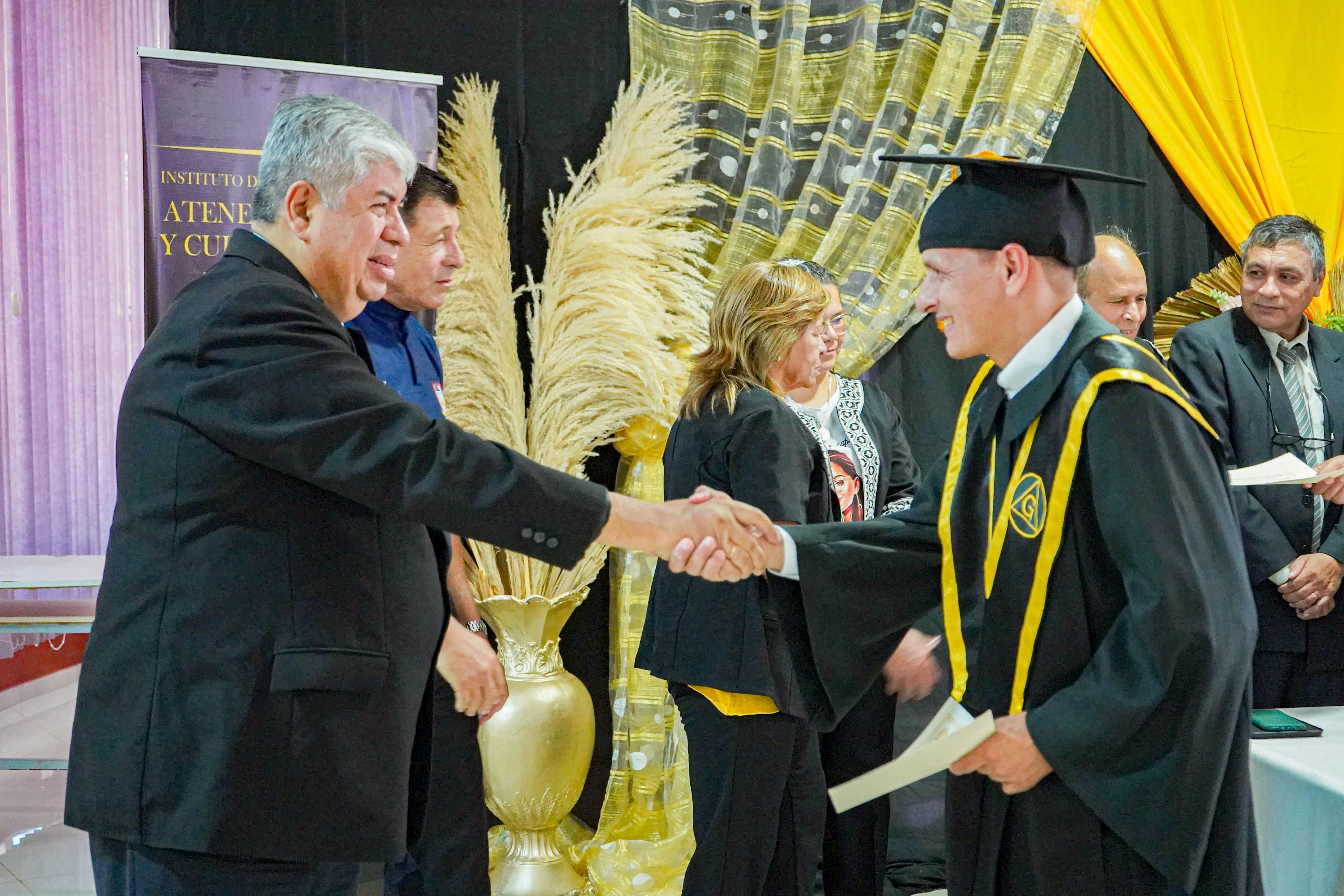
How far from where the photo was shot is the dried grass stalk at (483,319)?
12.5ft

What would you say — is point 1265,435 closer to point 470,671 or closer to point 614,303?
point 614,303

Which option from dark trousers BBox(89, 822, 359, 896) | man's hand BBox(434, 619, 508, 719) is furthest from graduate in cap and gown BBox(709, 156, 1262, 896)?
man's hand BBox(434, 619, 508, 719)

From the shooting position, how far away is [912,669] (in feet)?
8.58

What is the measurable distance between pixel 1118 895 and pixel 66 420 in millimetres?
4299

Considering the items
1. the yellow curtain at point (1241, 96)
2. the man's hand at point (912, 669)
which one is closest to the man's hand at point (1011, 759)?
the man's hand at point (912, 669)

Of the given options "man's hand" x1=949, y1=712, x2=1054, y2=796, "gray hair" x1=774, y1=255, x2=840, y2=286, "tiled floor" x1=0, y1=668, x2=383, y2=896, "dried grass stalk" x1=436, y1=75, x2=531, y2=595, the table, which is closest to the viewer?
"man's hand" x1=949, y1=712, x2=1054, y2=796

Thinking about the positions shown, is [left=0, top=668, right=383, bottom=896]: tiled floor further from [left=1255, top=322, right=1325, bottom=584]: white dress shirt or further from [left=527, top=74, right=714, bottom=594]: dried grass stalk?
[left=1255, top=322, right=1325, bottom=584]: white dress shirt

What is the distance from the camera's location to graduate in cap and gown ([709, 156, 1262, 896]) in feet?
4.99

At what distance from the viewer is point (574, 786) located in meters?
3.81

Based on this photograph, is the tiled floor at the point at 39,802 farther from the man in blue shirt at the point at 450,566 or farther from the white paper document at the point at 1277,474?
the white paper document at the point at 1277,474

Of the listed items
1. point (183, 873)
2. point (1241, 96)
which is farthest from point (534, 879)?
point (1241, 96)

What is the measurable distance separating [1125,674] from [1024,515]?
9.3 inches

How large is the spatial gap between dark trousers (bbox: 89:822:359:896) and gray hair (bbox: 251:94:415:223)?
0.85m

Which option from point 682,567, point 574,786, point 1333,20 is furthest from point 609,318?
point 1333,20
